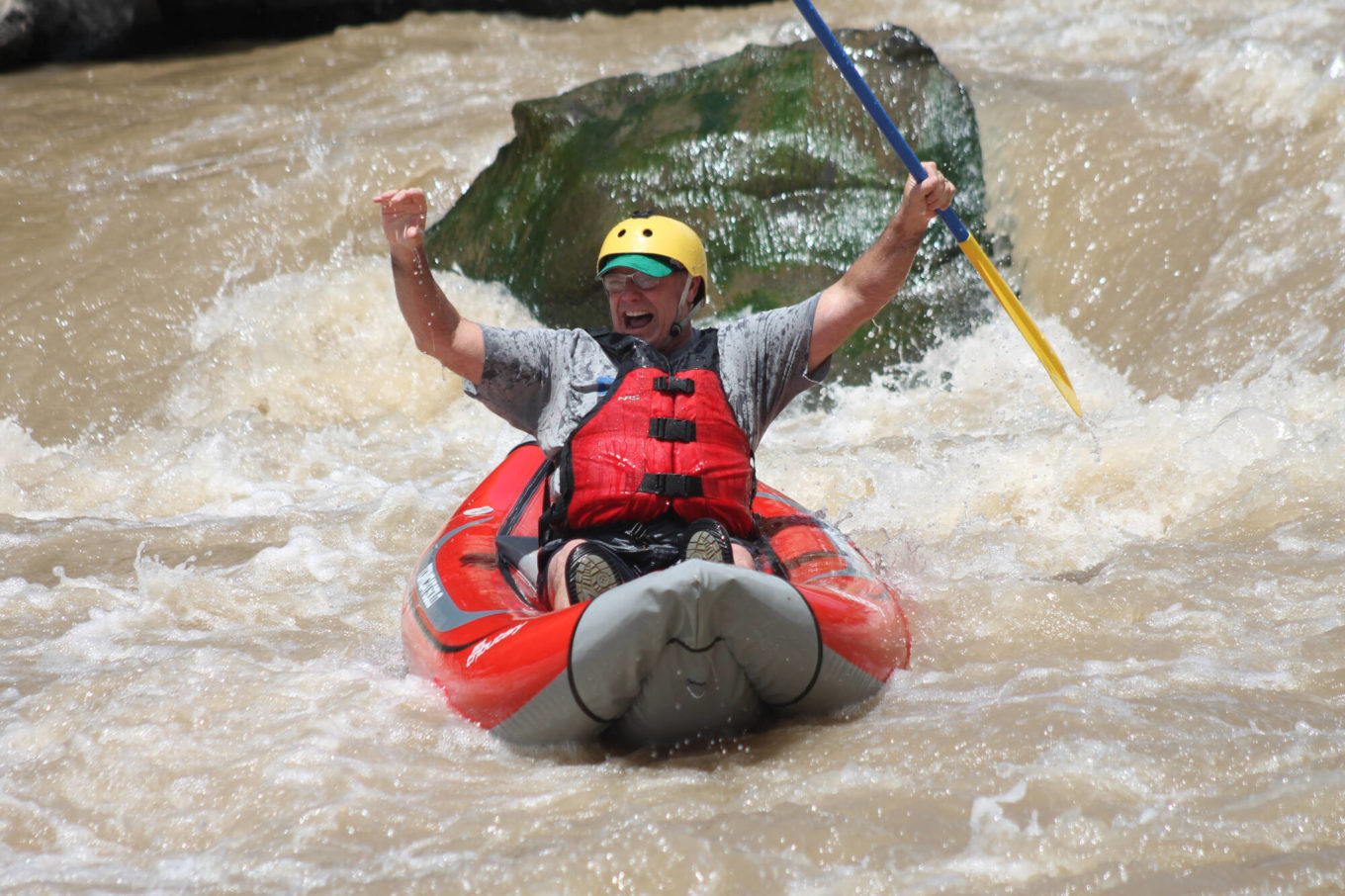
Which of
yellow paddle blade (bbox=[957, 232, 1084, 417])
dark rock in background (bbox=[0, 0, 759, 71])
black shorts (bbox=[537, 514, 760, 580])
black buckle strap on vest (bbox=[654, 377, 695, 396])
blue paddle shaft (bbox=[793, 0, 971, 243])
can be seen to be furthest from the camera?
dark rock in background (bbox=[0, 0, 759, 71])

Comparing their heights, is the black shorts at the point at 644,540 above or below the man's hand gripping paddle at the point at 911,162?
below

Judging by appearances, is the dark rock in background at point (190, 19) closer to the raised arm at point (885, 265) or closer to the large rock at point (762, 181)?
the large rock at point (762, 181)

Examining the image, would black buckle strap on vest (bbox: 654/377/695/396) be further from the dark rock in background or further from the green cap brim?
the dark rock in background

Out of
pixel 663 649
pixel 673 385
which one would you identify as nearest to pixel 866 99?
pixel 673 385

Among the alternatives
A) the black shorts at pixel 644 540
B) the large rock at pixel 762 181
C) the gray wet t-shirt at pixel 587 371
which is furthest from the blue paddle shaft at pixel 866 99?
the large rock at pixel 762 181

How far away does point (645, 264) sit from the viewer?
292 centimetres

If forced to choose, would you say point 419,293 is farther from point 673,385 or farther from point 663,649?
point 663,649

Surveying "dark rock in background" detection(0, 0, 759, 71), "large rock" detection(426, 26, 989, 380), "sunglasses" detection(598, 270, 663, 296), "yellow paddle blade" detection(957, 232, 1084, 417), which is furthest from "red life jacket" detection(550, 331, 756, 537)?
"dark rock in background" detection(0, 0, 759, 71)

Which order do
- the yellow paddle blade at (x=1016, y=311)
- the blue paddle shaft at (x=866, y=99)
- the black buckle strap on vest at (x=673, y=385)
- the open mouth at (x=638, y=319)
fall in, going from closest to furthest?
the black buckle strap on vest at (x=673, y=385) → the open mouth at (x=638, y=319) → the blue paddle shaft at (x=866, y=99) → the yellow paddle blade at (x=1016, y=311)

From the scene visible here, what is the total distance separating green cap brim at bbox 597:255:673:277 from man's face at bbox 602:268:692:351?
17 mm

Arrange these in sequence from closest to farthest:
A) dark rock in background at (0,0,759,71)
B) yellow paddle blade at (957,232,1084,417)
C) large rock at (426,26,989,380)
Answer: yellow paddle blade at (957,232,1084,417) → large rock at (426,26,989,380) → dark rock in background at (0,0,759,71)

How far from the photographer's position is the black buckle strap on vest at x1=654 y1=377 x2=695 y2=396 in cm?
287

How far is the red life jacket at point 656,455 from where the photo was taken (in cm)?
278

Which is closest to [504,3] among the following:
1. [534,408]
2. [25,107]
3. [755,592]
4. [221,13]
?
[221,13]
